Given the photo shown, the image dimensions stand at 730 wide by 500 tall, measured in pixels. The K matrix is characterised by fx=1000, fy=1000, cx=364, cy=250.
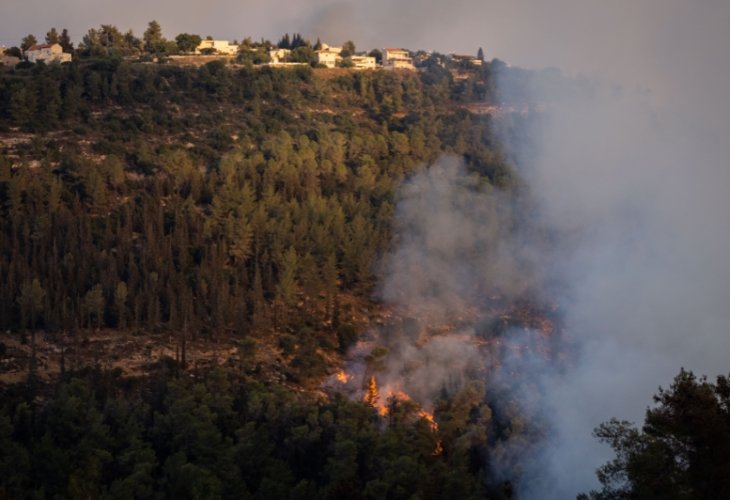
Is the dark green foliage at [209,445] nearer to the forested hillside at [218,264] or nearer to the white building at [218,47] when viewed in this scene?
the forested hillside at [218,264]

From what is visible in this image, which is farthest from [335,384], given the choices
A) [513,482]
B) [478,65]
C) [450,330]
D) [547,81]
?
[478,65]

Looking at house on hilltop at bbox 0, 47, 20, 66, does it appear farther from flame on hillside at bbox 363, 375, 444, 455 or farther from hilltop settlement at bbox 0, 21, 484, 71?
flame on hillside at bbox 363, 375, 444, 455

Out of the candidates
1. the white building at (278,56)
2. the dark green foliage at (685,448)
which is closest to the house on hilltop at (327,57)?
the white building at (278,56)

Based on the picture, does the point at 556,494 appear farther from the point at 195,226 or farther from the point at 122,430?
the point at 195,226

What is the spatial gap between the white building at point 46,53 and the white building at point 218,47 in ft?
37.3

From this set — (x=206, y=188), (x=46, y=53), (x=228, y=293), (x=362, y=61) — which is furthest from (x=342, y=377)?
(x=362, y=61)

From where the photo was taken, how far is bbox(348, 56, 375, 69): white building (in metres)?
85.1

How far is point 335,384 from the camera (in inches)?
1522

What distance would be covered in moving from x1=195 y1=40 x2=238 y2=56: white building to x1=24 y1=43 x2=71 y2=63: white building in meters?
11.4

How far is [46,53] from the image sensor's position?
76.0m

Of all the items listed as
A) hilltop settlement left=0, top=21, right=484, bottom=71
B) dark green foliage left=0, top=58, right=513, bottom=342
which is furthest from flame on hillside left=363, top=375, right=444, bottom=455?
hilltop settlement left=0, top=21, right=484, bottom=71

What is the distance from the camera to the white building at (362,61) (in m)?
85.1

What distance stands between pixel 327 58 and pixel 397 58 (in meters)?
7.45

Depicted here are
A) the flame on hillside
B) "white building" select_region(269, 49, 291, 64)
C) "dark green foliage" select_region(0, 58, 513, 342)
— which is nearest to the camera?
the flame on hillside
